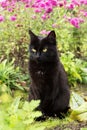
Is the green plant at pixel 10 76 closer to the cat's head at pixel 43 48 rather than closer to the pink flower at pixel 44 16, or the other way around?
the pink flower at pixel 44 16

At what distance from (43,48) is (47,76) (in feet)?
1.39

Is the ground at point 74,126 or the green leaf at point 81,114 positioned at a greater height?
the green leaf at point 81,114

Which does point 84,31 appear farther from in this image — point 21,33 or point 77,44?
point 21,33

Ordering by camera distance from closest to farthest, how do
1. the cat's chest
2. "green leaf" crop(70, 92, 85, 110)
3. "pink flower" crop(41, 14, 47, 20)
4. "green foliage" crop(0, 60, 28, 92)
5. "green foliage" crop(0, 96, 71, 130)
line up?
"green foliage" crop(0, 96, 71, 130), the cat's chest, "green leaf" crop(70, 92, 85, 110), "green foliage" crop(0, 60, 28, 92), "pink flower" crop(41, 14, 47, 20)

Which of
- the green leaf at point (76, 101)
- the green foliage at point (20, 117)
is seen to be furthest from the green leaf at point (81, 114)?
the green foliage at point (20, 117)

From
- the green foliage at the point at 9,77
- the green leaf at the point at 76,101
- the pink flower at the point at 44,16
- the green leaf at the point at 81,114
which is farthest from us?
the pink flower at the point at 44,16

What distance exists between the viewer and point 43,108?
5.24m

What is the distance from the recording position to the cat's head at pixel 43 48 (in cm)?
491

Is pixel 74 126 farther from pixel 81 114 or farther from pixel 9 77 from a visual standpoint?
pixel 9 77

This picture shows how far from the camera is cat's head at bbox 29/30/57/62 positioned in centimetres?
491

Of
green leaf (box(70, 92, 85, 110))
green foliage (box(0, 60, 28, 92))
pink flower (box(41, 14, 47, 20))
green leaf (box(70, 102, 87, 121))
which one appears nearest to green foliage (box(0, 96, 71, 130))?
green leaf (box(70, 102, 87, 121))

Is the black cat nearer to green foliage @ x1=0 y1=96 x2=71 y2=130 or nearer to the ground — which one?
the ground

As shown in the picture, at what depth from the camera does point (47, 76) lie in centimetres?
509

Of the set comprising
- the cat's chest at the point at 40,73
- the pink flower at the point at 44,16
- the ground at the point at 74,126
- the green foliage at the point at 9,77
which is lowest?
the ground at the point at 74,126
